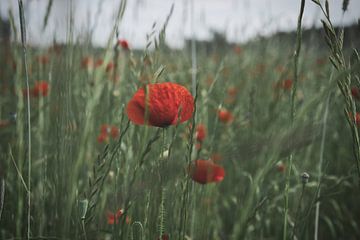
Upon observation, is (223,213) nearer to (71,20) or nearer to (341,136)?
(341,136)

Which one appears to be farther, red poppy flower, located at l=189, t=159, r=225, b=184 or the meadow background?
red poppy flower, located at l=189, t=159, r=225, b=184

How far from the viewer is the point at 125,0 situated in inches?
16.4

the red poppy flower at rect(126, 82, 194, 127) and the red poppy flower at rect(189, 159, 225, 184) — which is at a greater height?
the red poppy flower at rect(126, 82, 194, 127)

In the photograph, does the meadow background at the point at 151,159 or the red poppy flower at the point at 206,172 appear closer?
the meadow background at the point at 151,159

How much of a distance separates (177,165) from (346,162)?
1213 mm


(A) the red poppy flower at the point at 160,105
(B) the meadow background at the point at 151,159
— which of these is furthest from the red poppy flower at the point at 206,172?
(A) the red poppy flower at the point at 160,105

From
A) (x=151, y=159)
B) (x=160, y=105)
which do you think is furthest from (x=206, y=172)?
(x=151, y=159)

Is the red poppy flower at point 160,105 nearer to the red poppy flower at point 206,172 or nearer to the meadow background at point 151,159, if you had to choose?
the meadow background at point 151,159

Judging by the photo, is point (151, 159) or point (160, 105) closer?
point (160, 105)

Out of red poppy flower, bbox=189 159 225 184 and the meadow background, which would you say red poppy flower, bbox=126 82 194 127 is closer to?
the meadow background

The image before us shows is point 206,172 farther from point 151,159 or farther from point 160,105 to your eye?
point 151,159

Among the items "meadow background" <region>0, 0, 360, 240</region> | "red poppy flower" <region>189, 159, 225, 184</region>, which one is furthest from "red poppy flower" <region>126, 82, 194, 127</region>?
"red poppy flower" <region>189, 159, 225, 184</region>

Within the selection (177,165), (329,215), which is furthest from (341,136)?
(177,165)

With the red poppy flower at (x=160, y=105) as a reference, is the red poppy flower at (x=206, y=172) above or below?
below
